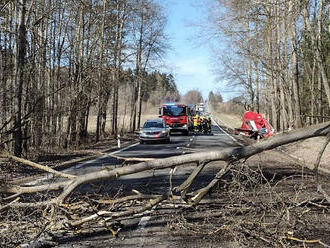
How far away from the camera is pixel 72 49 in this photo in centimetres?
2633

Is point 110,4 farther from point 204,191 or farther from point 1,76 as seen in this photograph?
point 204,191

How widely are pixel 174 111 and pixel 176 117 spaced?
0.71 meters

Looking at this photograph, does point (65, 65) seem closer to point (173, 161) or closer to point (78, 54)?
point (78, 54)

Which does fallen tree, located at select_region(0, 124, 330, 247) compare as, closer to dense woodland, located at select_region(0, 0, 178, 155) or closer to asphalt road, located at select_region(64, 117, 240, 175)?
asphalt road, located at select_region(64, 117, 240, 175)

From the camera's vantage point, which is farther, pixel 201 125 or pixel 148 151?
pixel 201 125

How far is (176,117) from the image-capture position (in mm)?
40688

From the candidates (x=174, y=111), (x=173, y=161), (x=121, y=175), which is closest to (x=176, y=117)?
(x=174, y=111)

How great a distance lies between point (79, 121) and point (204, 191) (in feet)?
66.5

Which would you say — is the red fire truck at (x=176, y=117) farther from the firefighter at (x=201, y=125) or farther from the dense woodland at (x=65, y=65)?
the dense woodland at (x=65, y=65)

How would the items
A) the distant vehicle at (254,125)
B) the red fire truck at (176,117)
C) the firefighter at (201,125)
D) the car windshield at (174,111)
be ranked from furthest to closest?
the firefighter at (201,125) < the car windshield at (174,111) < the red fire truck at (176,117) < the distant vehicle at (254,125)

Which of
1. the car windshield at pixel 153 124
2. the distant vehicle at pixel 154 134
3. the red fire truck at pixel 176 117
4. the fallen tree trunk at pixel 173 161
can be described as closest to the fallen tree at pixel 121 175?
the fallen tree trunk at pixel 173 161

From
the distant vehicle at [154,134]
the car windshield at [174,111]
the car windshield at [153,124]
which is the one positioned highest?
the car windshield at [174,111]

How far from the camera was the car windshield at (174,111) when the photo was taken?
40.9 meters

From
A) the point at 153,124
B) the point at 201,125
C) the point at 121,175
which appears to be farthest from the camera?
the point at 201,125
